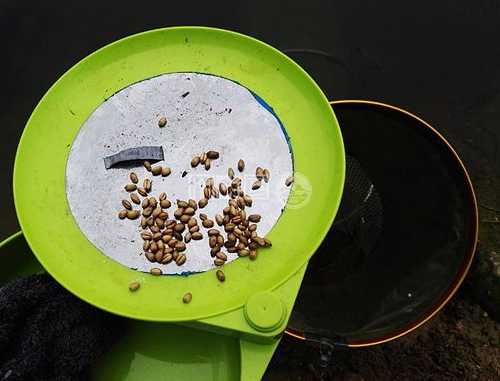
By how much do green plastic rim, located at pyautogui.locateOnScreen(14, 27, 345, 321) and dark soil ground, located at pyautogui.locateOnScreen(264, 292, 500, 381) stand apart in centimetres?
66

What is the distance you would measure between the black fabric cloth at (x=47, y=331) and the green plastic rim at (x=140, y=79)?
0.35 ft

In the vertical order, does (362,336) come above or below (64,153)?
below

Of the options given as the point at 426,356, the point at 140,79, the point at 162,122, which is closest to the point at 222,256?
the point at 162,122

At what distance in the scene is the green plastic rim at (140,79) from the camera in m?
1.09

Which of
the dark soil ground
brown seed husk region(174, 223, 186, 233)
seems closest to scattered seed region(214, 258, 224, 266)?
brown seed husk region(174, 223, 186, 233)

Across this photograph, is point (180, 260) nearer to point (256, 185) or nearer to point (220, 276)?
point (220, 276)

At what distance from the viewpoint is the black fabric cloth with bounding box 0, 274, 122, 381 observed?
1090 mm

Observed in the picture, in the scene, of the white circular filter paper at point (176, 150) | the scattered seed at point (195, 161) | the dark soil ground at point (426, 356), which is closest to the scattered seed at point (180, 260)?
the white circular filter paper at point (176, 150)

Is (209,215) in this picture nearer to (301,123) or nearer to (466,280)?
(301,123)

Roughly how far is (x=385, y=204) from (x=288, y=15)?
92 cm

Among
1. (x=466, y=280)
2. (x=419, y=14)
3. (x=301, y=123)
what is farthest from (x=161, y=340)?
(x=419, y=14)

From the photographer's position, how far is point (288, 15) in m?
1.97

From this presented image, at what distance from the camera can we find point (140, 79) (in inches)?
48.9

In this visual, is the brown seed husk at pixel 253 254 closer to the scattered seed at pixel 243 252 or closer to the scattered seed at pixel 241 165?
the scattered seed at pixel 243 252
